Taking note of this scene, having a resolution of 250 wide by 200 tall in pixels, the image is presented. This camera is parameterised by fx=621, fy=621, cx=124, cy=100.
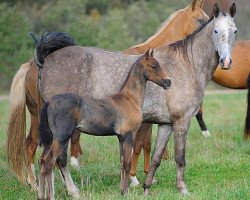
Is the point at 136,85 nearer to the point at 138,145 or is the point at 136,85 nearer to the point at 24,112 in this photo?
the point at 138,145

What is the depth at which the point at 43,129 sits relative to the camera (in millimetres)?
6406

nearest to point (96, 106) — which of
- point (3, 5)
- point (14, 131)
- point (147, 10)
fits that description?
point (14, 131)

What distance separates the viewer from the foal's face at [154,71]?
6.83m

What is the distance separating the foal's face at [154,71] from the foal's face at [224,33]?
72 centimetres

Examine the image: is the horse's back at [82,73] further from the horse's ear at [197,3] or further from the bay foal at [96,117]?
the horse's ear at [197,3]

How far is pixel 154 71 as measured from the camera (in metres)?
6.87

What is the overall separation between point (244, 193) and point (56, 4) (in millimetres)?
24532

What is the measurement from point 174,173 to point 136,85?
1951mm

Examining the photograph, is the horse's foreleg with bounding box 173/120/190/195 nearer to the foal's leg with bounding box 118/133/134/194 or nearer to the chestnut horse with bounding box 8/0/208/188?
the foal's leg with bounding box 118/133/134/194

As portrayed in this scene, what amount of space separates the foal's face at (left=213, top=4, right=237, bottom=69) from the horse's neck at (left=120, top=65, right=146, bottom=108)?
0.94 m

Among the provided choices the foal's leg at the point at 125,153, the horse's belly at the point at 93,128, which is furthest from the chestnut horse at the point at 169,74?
the horse's belly at the point at 93,128

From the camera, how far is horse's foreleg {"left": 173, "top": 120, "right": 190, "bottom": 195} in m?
7.22

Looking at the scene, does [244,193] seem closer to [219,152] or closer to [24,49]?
[219,152]

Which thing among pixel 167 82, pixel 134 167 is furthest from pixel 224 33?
pixel 134 167
